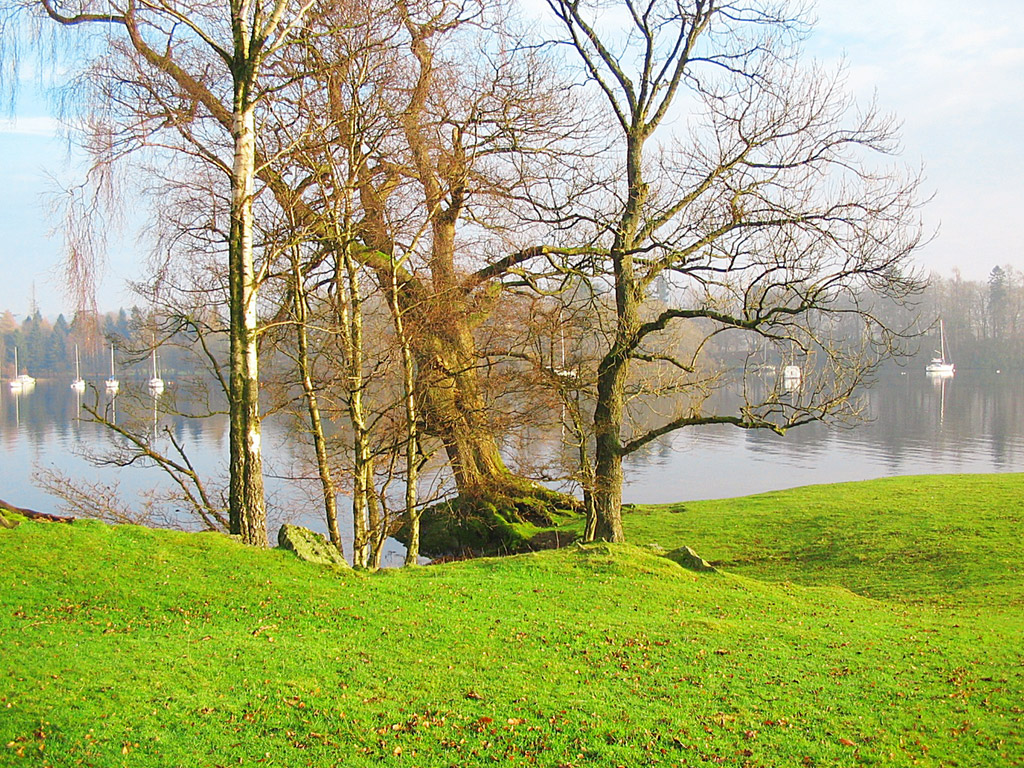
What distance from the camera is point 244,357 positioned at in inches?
413

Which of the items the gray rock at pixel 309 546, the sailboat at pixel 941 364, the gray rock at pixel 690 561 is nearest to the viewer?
the gray rock at pixel 309 546

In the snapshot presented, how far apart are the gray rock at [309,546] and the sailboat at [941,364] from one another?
89.5 meters

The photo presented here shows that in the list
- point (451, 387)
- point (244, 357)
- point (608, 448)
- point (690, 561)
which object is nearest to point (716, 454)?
point (608, 448)

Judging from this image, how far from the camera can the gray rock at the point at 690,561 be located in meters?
11.8

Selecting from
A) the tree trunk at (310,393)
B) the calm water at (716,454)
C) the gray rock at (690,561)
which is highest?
the tree trunk at (310,393)

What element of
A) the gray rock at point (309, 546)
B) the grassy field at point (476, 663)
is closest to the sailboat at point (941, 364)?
the grassy field at point (476, 663)

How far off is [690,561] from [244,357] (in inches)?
272

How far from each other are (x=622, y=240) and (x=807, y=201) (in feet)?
11.0

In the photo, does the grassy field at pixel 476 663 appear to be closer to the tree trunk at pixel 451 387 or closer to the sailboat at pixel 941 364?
the tree trunk at pixel 451 387

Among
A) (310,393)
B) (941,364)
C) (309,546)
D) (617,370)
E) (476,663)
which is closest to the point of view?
(476,663)

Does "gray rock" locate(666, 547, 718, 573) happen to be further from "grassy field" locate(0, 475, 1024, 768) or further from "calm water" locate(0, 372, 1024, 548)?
"calm water" locate(0, 372, 1024, 548)

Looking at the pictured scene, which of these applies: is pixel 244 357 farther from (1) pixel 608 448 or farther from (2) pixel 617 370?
(1) pixel 608 448

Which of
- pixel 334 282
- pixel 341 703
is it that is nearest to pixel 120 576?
pixel 341 703

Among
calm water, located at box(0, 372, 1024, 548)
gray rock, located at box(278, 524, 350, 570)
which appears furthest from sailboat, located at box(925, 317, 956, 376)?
gray rock, located at box(278, 524, 350, 570)
